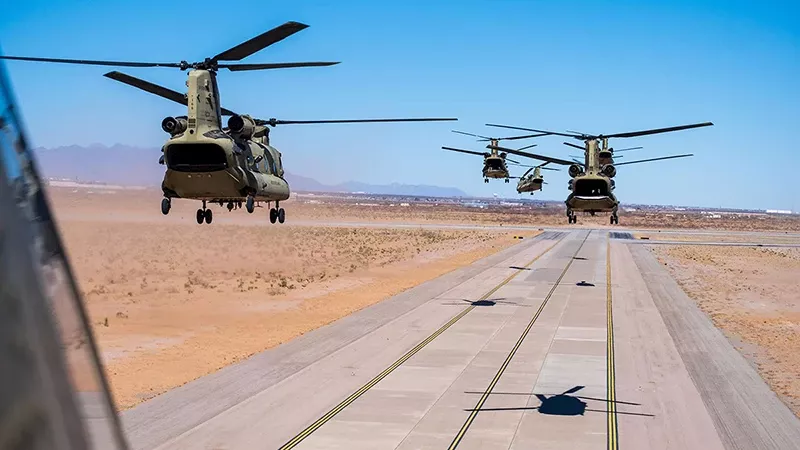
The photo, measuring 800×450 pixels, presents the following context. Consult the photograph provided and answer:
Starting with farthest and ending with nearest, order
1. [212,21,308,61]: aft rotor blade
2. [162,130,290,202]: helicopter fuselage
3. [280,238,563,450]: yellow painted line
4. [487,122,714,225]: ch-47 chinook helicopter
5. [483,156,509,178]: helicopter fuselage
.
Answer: [483,156,509,178]: helicopter fuselage
[487,122,714,225]: ch-47 chinook helicopter
[162,130,290,202]: helicopter fuselage
[280,238,563,450]: yellow painted line
[212,21,308,61]: aft rotor blade

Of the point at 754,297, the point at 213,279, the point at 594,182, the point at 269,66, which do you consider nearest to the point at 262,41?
the point at 269,66

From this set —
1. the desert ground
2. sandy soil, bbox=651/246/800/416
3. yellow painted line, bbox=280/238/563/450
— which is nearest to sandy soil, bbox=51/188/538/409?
the desert ground

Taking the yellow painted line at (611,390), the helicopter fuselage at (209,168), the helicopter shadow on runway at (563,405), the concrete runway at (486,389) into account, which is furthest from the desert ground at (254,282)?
the helicopter shadow on runway at (563,405)

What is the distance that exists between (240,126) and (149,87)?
3.17m

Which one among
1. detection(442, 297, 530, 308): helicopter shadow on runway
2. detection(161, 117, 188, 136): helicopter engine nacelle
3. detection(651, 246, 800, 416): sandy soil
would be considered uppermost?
detection(161, 117, 188, 136): helicopter engine nacelle

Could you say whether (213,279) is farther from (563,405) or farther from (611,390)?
(563,405)

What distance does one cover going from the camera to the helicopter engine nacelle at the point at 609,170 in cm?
4691

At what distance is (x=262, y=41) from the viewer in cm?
1898

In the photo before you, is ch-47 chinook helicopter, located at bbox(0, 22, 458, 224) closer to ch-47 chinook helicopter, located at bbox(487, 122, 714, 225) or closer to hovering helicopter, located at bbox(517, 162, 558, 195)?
ch-47 chinook helicopter, located at bbox(487, 122, 714, 225)

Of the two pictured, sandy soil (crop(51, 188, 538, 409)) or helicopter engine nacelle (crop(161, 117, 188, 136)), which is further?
sandy soil (crop(51, 188, 538, 409))

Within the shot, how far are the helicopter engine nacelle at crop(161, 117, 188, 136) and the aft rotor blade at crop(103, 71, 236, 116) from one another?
101 cm

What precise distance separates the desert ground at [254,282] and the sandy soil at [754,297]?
131 mm

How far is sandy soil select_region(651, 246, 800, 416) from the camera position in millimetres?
33094

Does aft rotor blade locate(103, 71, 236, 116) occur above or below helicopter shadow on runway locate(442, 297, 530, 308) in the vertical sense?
above
